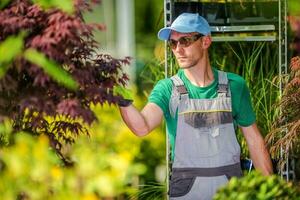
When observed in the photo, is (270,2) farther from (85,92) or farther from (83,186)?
(83,186)

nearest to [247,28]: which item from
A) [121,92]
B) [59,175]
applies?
[121,92]

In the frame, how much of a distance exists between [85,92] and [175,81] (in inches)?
41.9

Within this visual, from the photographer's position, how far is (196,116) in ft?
15.9

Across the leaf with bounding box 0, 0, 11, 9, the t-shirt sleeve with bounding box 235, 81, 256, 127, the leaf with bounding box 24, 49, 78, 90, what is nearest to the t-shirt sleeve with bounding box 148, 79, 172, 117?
the t-shirt sleeve with bounding box 235, 81, 256, 127

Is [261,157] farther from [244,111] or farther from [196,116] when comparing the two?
[196,116]

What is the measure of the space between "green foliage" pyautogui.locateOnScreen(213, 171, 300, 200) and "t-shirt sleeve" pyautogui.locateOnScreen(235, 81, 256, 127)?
127cm

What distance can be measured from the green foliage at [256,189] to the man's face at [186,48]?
4.25ft

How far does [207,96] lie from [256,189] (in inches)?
49.7

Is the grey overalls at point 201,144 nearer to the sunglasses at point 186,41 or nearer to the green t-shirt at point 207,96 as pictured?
the green t-shirt at point 207,96

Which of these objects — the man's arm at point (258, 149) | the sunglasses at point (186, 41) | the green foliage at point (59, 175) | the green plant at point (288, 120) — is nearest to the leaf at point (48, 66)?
the green foliage at point (59, 175)

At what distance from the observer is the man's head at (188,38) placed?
4.93 metres

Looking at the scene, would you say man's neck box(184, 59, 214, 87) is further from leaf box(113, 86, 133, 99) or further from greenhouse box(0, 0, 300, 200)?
leaf box(113, 86, 133, 99)

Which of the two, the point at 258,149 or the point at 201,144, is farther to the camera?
the point at 258,149

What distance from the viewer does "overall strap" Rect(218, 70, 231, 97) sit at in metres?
4.92
